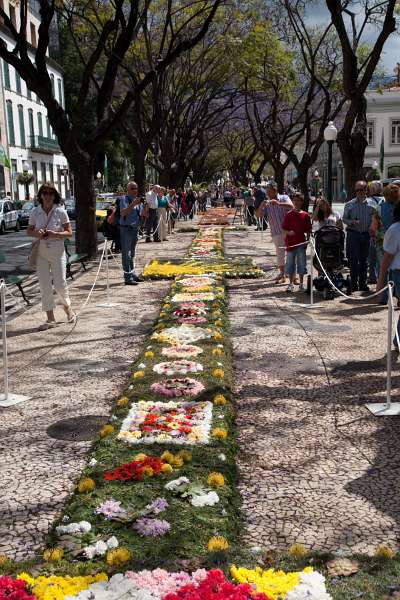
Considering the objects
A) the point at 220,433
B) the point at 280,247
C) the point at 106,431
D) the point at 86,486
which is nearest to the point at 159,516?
the point at 86,486

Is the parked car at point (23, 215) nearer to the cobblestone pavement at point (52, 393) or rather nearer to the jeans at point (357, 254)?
the cobblestone pavement at point (52, 393)

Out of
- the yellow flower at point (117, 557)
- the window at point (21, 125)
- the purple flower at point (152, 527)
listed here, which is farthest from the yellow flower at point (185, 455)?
the window at point (21, 125)

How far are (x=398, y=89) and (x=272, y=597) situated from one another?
63214 mm

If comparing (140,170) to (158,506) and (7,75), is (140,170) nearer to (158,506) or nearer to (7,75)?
(158,506)

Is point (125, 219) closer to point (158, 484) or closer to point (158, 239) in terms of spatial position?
point (158, 484)

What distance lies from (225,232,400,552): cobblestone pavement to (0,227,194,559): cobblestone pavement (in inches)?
47.7

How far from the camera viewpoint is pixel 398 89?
60.6 meters

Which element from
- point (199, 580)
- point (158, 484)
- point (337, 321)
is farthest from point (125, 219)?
point (199, 580)

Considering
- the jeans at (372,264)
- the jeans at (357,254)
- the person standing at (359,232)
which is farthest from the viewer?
the jeans at (372,264)

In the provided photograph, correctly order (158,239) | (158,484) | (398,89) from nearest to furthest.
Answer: (158,484) < (158,239) < (398,89)

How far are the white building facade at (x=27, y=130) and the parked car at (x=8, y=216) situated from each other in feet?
36.7

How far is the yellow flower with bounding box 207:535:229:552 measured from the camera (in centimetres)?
356

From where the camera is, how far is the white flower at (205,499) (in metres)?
4.03

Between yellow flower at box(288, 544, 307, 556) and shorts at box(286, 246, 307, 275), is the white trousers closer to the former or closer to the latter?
shorts at box(286, 246, 307, 275)
